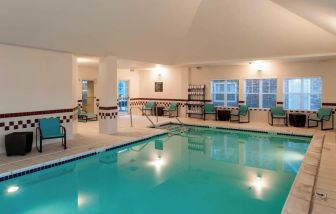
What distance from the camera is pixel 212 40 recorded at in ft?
25.6

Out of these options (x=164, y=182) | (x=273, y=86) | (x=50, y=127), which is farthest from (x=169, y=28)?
(x=273, y=86)

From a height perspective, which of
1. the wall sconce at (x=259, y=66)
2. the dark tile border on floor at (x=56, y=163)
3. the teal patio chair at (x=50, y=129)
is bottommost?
the dark tile border on floor at (x=56, y=163)

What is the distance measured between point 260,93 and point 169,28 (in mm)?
4691

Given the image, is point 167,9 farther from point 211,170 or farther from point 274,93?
point 274,93

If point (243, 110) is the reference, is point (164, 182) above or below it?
below

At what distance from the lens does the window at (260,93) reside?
9.44 m

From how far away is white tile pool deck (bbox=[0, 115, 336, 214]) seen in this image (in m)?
3.02

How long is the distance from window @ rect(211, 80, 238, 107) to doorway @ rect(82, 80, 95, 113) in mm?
5382

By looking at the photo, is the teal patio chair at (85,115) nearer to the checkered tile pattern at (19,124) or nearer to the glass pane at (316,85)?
the checkered tile pattern at (19,124)

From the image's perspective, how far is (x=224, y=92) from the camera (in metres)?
10.5

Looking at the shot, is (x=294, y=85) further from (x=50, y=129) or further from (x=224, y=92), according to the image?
(x=50, y=129)

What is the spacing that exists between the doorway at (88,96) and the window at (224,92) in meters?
5.38

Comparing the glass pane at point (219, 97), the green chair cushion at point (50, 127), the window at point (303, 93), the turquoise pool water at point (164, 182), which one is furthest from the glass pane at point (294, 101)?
the green chair cushion at point (50, 127)

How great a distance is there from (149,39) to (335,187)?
5329 mm
